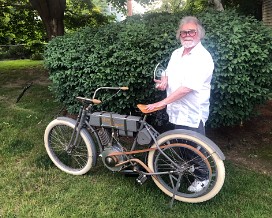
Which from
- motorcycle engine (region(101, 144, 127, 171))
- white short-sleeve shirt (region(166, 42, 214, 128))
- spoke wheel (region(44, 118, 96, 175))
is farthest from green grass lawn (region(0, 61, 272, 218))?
white short-sleeve shirt (region(166, 42, 214, 128))

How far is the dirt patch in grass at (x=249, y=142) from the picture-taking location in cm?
416

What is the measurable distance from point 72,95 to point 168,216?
247 centimetres

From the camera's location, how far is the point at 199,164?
315 cm

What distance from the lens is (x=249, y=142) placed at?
15.6 feet

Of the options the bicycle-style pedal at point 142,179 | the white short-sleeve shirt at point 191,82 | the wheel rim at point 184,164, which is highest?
the white short-sleeve shirt at point 191,82

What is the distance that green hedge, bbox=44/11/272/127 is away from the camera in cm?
382

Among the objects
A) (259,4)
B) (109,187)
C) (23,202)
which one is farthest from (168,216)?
(259,4)

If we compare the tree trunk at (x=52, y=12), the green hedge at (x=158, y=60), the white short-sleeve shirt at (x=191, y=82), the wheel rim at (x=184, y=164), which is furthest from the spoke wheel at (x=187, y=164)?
the tree trunk at (x=52, y=12)

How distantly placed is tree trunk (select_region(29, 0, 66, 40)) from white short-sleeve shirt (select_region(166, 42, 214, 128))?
566cm

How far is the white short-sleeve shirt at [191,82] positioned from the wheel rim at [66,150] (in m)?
1.26

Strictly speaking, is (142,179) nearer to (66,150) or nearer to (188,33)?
(66,150)

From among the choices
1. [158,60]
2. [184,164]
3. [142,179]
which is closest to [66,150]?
[142,179]

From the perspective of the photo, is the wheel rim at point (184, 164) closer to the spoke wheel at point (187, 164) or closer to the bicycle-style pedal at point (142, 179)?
the spoke wheel at point (187, 164)

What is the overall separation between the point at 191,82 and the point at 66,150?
5.81 feet
